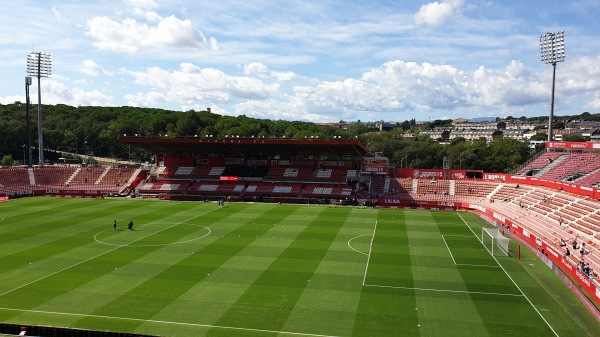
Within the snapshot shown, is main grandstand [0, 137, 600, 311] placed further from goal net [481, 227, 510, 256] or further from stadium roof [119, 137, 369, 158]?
goal net [481, 227, 510, 256]

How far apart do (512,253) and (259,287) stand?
19562 millimetres

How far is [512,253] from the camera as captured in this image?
32562 millimetres

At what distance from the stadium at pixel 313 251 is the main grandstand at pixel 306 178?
29cm

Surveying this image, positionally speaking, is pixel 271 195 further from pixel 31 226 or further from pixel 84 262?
pixel 84 262

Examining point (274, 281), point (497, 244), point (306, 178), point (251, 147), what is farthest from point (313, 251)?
point (251, 147)

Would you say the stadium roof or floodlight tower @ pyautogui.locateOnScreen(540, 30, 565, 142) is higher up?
floodlight tower @ pyautogui.locateOnScreen(540, 30, 565, 142)

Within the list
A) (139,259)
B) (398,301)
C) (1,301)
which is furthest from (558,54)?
(1,301)

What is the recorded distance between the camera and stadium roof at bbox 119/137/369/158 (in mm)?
60397

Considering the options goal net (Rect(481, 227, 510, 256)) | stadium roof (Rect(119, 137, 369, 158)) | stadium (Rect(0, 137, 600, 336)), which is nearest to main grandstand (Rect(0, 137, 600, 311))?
stadium roof (Rect(119, 137, 369, 158))

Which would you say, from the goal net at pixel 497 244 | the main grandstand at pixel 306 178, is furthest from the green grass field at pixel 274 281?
the main grandstand at pixel 306 178

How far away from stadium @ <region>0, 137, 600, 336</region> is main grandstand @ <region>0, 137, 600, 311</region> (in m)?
0.29

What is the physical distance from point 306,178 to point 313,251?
112 ft

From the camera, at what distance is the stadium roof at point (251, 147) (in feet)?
198

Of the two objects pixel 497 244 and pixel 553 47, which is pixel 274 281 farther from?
pixel 553 47
